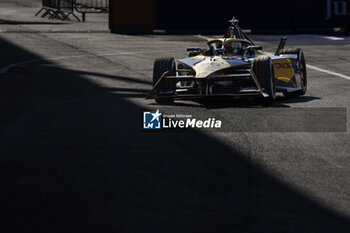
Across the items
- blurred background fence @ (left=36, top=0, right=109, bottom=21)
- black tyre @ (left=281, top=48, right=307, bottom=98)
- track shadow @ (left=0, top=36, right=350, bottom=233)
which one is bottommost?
track shadow @ (left=0, top=36, right=350, bottom=233)

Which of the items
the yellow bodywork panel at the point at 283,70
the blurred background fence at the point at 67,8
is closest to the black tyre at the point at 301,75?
the yellow bodywork panel at the point at 283,70

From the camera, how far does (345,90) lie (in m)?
15.1

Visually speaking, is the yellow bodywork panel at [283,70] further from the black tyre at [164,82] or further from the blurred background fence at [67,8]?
the blurred background fence at [67,8]

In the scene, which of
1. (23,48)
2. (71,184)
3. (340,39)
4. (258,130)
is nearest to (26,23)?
(23,48)

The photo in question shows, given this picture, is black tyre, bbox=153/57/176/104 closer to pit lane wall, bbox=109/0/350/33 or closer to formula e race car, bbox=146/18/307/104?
formula e race car, bbox=146/18/307/104

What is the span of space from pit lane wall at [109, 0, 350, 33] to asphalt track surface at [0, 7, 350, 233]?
49.8ft

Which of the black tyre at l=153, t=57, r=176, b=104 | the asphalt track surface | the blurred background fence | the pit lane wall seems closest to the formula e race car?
the black tyre at l=153, t=57, r=176, b=104

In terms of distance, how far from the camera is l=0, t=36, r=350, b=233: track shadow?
6312mm

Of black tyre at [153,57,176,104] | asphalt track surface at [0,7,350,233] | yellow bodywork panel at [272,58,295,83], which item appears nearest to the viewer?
asphalt track surface at [0,7,350,233]

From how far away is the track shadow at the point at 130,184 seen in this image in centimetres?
631

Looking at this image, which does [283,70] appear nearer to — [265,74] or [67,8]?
[265,74]

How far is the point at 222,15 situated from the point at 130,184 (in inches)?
943

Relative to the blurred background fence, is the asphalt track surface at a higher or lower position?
lower

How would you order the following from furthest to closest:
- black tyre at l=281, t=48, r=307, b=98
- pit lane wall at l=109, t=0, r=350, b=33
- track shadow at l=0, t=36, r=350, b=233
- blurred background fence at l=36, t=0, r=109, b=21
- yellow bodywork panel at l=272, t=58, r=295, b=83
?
1. blurred background fence at l=36, t=0, r=109, b=21
2. pit lane wall at l=109, t=0, r=350, b=33
3. black tyre at l=281, t=48, r=307, b=98
4. yellow bodywork panel at l=272, t=58, r=295, b=83
5. track shadow at l=0, t=36, r=350, b=233
